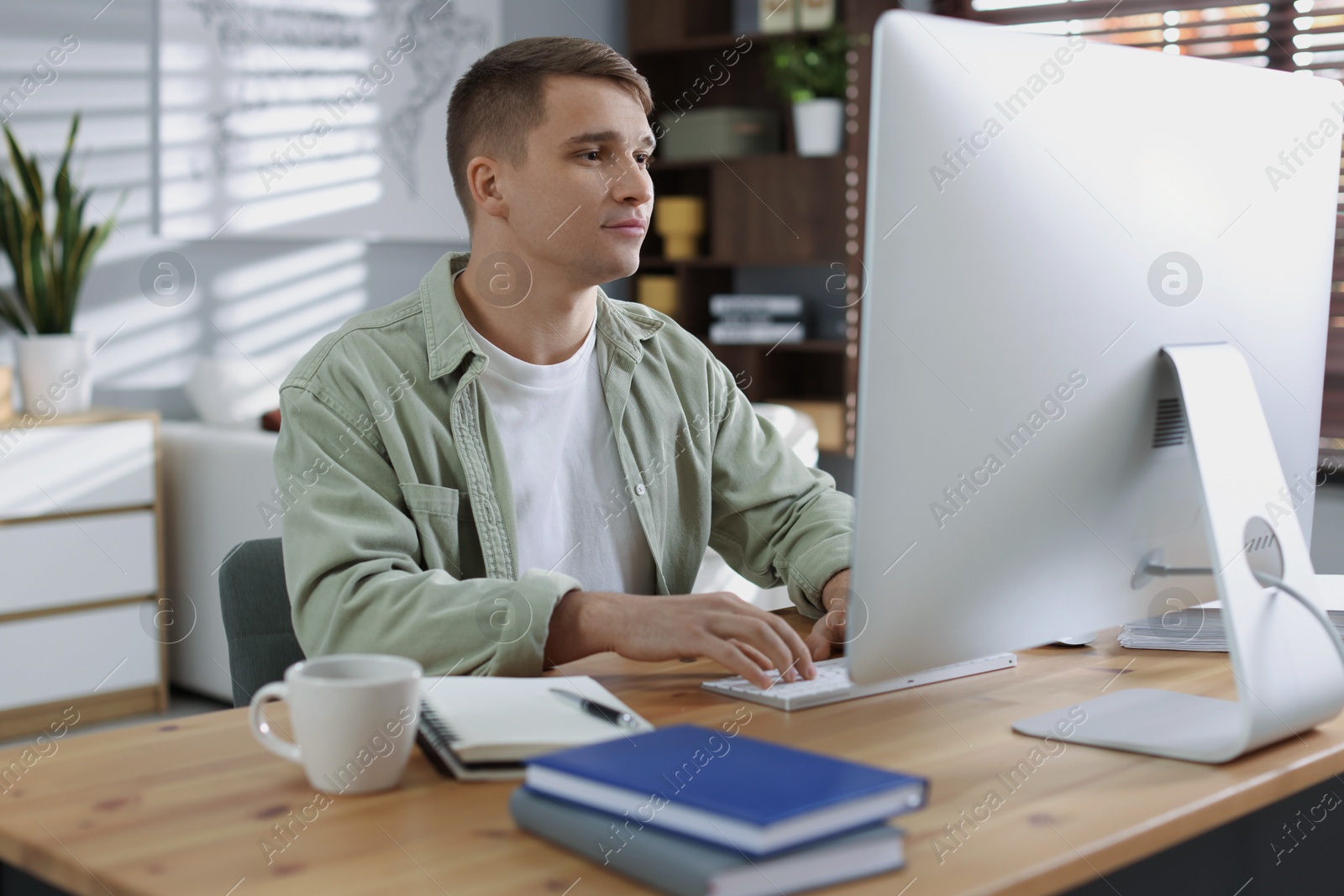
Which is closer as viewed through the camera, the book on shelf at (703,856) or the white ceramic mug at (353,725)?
the book on shelf at (703,856)

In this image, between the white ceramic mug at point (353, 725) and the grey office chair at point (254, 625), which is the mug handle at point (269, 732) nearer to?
the white ceramic mug at point (353, 725)

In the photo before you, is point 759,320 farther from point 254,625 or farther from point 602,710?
point 602,710

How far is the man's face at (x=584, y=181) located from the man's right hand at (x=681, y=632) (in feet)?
1.77

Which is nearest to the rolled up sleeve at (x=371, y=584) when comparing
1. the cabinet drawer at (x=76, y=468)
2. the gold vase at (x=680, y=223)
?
the cabinet drawer at (x=76, y=468)

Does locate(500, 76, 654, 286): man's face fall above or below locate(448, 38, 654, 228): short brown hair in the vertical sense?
below

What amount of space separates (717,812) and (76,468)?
3.20 meters

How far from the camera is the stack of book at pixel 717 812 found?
71cm

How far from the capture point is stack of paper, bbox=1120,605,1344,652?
1352 mm

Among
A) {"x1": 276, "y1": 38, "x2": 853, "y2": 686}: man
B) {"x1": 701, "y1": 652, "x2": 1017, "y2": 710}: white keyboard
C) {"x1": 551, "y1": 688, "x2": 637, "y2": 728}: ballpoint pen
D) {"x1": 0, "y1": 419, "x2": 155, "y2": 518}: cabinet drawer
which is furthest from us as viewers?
{"x1": 0, "y1": 419, "x2": 155, "y2": 518}: cabinet drawer

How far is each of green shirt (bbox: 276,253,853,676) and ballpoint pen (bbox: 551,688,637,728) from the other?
0.14m

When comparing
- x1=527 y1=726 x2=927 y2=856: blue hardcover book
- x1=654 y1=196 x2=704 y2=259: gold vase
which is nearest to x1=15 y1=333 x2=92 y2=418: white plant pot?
x1=654 y1=196 x2=704 y2=259: gold vase

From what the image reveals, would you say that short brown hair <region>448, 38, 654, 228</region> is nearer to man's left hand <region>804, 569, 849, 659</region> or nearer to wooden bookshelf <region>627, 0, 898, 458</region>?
man's left hand <region>804, 569, 849, 659</region>

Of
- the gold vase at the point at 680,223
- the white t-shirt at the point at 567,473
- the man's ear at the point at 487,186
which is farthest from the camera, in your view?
the gold vase at the point at 680,223

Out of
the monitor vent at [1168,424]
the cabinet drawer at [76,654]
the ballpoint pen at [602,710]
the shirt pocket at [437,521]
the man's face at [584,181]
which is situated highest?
the man's face at [584,181]
